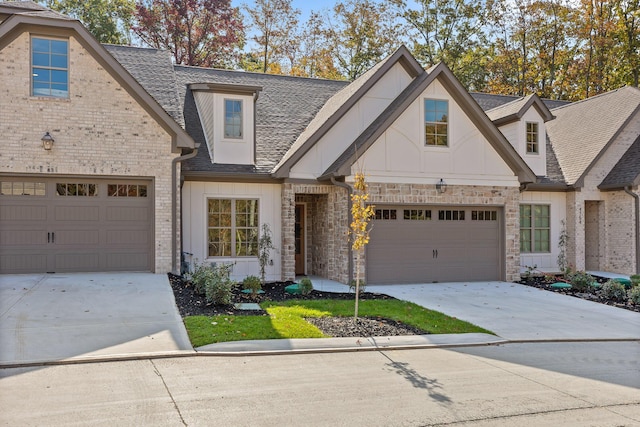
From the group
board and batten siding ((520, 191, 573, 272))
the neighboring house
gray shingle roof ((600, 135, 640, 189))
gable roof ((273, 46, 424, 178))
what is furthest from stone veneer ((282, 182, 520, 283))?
gray shingle roof ((600, 135, 640, 189))

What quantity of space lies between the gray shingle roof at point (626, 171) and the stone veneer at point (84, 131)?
555 inches

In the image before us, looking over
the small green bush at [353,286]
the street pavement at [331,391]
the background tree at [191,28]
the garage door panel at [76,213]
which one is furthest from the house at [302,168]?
the background tree at [191,28]

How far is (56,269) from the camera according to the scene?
40.5 feet

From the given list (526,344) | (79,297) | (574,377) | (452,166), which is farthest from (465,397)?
(452,166)

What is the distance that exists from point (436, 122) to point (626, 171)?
7.51m

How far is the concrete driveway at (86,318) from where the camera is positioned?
282 inches

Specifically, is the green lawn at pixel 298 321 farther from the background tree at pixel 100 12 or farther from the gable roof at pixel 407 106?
the background tree at pixel 100 12

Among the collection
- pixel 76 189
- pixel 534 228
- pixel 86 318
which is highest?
pixel 76 189

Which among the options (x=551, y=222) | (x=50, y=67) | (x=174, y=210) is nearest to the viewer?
(x=50, y=67)

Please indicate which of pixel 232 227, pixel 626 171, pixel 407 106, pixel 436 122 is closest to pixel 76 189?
pixel 232 227

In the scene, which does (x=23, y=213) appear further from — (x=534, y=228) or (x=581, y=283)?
(x=534, y=228)

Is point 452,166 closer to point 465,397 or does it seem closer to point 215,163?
point 215,163

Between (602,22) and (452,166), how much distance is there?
22.2m

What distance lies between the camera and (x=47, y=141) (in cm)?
1188
